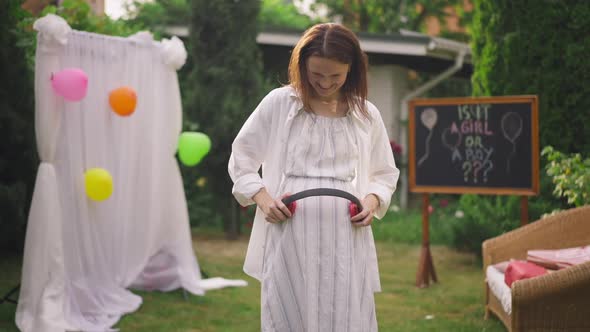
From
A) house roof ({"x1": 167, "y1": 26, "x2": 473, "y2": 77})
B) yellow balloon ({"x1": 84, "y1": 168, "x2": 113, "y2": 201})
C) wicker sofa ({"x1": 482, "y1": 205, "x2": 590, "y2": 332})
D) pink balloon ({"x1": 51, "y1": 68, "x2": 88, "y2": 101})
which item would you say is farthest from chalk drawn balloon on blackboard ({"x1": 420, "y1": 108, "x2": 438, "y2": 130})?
house roof ({"x1": 167, "y1": 26, "x2": 473, "y2": 77})

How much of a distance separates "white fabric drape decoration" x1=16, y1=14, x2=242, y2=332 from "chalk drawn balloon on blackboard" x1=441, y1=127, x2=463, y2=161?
94.1 inches

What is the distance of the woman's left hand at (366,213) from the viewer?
246 centimetres

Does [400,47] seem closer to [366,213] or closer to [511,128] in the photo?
[511,128]

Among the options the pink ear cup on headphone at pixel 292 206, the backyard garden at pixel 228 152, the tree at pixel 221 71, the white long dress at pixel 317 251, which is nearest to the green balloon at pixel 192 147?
the backyard garden at pixel 228 152

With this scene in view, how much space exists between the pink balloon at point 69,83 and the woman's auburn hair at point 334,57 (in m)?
2.47

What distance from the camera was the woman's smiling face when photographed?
2.40 meters

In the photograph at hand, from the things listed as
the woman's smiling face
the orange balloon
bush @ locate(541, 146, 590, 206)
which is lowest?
bush @ locate(541, 146, 590, 206)

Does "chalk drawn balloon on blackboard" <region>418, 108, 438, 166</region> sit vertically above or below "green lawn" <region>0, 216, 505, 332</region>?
→ above

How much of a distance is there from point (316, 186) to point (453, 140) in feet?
13.6

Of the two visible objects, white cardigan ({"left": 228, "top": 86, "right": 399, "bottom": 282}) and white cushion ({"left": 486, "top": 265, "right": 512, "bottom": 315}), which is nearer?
white cardigan ({"left": 228, "top": 86, "right": 399, "bottom": 282})

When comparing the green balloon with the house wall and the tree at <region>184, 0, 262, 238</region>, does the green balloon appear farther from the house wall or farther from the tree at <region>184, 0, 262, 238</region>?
the house wall

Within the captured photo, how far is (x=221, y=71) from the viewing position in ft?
29.4

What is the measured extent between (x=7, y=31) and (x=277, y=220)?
4011mm

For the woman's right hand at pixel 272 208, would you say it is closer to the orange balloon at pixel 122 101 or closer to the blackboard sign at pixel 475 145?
the orange balloon at pixel 122 101
